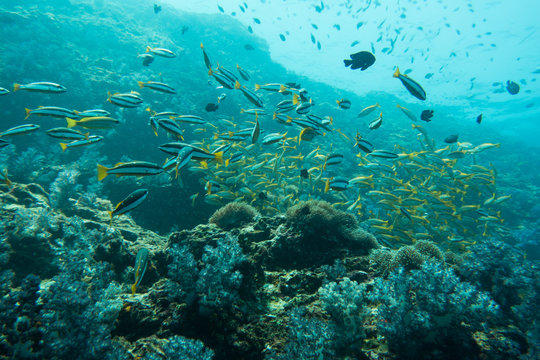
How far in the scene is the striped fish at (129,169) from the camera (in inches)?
106

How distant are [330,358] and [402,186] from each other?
7724mm

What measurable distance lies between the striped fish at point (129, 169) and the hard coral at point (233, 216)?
9.83ft

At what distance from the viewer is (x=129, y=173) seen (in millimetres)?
2805

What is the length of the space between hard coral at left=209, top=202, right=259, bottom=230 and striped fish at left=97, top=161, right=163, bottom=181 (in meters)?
3.00

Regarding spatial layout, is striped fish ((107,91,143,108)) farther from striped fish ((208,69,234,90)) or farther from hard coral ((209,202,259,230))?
hard coral ((209,202,259,230))

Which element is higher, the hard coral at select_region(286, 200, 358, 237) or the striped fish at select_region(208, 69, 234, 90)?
the striped fish at select_region(208, 69, 234, 90)

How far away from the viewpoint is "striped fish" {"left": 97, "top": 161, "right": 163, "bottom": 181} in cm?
270

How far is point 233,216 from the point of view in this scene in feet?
18.7

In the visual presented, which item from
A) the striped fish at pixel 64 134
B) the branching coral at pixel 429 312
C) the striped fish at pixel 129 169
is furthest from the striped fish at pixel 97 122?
the branching coral at pixel 429 312

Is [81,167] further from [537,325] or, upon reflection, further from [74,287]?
[537,325]

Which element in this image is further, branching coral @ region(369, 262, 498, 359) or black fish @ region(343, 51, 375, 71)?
black fish @ region(343, 51, 375, 71)

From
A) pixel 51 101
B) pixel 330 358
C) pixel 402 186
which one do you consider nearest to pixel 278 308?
pixel 330 358

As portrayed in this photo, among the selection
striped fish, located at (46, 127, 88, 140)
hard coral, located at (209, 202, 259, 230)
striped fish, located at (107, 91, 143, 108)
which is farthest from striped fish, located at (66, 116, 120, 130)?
hard coral, located at (209, 202, 259, 230)

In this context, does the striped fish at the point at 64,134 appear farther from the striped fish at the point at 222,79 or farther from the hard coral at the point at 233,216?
the hard coral at the point at 233,216
